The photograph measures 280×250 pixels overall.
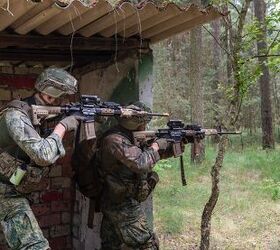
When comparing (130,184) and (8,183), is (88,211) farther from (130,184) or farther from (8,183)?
(8,183)

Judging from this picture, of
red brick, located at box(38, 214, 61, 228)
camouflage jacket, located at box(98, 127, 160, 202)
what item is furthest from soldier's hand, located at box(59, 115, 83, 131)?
red brick, located at box(38, 214, 61, 228)

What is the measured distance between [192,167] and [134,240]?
754 centimetres

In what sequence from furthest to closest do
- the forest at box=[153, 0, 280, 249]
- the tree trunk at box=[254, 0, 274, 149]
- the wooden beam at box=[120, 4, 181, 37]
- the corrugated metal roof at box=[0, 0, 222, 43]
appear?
the tree trunk at box=[254, 0, 274, 149] < the forest at box=[153, 0, 280, 249] < the wooden beam at box=[120, 4, 181, 37] < the corrugated metal roof at box=[0, 0, 222, 43]

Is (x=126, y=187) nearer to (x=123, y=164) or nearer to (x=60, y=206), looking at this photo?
(x=123, y=164)

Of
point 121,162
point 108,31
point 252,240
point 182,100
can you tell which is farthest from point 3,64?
point 182,100

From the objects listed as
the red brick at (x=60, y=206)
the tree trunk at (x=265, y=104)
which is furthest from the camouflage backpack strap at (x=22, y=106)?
the tree trunk at (x=265, y=104)

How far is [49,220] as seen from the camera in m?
6.09

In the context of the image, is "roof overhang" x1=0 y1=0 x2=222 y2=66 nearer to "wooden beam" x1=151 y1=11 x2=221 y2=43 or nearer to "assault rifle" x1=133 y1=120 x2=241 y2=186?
"wooden beam" x1=151 y1=11 x2=221 y2=43

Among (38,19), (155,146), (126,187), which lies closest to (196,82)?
(155,146)

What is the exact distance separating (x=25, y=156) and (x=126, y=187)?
3.96 ft

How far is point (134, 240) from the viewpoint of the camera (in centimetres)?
476

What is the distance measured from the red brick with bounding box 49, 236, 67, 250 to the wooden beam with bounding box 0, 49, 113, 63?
234 cm

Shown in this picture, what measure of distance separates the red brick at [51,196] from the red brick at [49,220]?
0.69ft

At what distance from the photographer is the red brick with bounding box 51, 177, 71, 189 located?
242 inches
